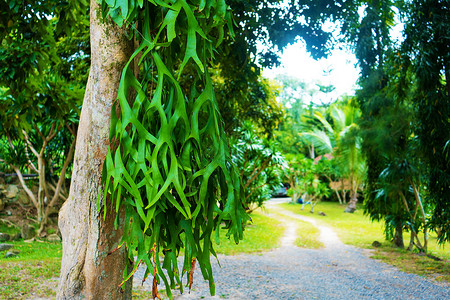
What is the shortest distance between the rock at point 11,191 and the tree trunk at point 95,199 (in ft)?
27.5

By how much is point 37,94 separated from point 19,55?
0.85 metres

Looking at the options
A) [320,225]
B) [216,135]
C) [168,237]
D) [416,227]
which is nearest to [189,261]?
[168,237]

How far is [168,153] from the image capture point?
147 centimetres

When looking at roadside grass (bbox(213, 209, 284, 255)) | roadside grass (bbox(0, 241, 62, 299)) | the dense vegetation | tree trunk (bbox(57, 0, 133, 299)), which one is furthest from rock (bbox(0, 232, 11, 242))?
tree trunk (bbox(57, 0, 133, 299))

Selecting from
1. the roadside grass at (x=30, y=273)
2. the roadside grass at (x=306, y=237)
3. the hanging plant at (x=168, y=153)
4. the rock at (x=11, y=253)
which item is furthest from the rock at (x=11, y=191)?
the hanging plant at (x=168, y=153)

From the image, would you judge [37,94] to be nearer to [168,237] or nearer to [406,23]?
[168,237]

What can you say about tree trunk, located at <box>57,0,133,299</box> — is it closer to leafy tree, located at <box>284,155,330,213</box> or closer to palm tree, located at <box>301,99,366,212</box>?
palm tree, located at <box>301,99,366,212</box>

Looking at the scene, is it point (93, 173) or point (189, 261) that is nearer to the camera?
point (189, 261)

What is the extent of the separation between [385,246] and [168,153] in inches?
344

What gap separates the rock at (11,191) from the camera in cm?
898

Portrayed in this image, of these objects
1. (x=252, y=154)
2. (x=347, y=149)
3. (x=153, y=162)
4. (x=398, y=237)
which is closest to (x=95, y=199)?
(x=153, y=162)

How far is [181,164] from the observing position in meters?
1.46

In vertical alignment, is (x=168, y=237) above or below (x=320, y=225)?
above

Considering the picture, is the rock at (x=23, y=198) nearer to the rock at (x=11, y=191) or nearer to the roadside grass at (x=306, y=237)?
the rock at (x=11, y=191)
